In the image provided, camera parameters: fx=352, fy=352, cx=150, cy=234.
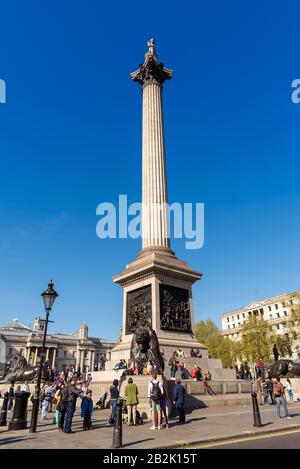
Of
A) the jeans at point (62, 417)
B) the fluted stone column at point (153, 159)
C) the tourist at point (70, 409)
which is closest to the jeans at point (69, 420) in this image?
the tourist at point (70, 409)

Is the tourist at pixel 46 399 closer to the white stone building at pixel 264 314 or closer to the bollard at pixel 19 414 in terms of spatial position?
the bollard at pixel 19 414

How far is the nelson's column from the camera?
21969 millimetres

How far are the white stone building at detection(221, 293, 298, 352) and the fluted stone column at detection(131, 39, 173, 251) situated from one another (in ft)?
202

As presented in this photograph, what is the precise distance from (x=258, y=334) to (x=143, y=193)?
157 ft

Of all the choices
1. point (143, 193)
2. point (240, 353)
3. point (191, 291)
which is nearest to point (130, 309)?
point (191, 291)

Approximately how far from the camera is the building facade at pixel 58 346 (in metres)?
114

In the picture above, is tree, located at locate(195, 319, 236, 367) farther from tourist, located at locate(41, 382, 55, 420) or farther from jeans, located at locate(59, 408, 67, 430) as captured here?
jeans, located at locate(59, 408, 67, 430)

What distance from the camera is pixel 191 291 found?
24547mm

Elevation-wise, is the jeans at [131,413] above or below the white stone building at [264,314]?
below

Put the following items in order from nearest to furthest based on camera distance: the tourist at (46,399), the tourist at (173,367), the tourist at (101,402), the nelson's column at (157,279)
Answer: the tourist at (46,399), the tourist at (101,402), the tourist at (173,367), the nelson's column at (157,279)

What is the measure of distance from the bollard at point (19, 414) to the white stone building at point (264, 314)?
74.3 meters

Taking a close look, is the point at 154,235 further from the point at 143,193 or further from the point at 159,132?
the point at 159,132

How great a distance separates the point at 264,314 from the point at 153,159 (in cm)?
8013

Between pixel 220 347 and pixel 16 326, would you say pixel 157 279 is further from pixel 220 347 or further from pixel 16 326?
pixel 16 326
